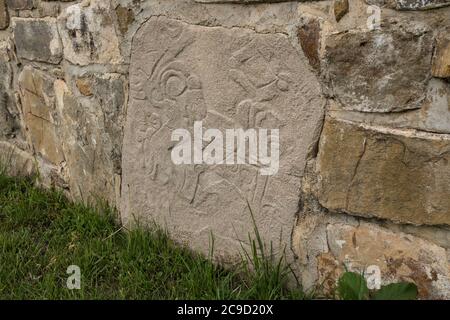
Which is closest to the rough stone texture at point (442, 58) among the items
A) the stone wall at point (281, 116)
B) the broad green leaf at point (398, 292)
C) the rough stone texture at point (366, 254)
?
the stone wall at point (281, 116)

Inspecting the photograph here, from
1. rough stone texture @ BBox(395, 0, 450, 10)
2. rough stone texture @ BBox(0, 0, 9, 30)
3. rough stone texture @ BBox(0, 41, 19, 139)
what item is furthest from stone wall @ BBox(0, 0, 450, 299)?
rough stone texture @ BBox(0, 41, 19, 139)

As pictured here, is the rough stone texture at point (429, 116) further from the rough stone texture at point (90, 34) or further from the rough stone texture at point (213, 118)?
the rough stone texture at point (90, 34)

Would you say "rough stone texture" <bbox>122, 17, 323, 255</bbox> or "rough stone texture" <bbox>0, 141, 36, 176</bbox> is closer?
"rough stone texture" <bbox>122, 17, 323, 255</bbox>

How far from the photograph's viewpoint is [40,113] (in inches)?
104

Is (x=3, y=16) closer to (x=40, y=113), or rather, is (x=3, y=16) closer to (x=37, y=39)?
(x=37, y=39)

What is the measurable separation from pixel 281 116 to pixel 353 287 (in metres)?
0.53

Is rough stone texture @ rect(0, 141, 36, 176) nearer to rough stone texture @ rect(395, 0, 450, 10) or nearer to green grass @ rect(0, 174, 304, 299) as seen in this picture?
green grass @ rect(0, 174, 304, 299)

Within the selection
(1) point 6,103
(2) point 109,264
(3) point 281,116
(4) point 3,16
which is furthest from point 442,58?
(1) point 6,103

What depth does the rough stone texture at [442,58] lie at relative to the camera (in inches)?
54.2

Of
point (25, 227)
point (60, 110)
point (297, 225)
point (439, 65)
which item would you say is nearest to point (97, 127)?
point (60, 110)

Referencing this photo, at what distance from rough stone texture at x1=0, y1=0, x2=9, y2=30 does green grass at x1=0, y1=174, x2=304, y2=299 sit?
89 cm

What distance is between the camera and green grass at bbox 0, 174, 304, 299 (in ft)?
5.95

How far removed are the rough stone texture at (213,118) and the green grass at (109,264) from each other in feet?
0.28
